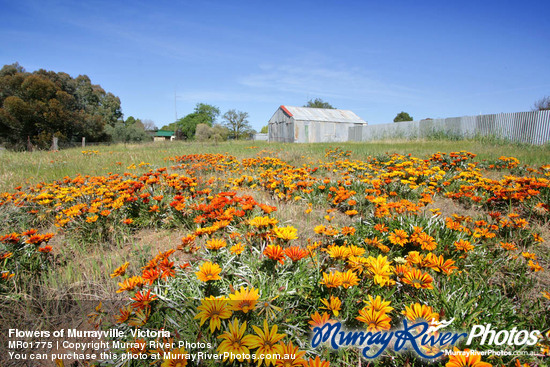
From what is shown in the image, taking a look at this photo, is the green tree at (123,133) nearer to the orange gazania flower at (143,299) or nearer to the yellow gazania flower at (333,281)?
the orange gazania flower at (143,299)

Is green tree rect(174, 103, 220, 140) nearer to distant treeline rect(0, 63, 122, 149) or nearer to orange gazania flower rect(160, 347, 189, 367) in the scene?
distant treeline rect(0, 63, 122, 149)

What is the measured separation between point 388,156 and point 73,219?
6.22m

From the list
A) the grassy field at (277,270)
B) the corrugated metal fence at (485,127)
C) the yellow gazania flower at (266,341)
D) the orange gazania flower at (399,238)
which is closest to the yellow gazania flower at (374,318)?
the grassy field at (277,270)

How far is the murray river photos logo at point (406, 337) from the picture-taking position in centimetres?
98

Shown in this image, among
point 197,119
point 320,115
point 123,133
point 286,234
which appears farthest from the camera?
point 197,119

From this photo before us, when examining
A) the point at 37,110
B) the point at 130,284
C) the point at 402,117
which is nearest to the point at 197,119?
the point at 37,110

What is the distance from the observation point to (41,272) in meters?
1.86

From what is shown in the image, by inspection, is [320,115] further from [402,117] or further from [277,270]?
[402,117]

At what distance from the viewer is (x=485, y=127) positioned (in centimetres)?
1421

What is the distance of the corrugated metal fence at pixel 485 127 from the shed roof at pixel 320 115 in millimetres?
5840

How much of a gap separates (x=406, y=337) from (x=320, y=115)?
27963 millimetres

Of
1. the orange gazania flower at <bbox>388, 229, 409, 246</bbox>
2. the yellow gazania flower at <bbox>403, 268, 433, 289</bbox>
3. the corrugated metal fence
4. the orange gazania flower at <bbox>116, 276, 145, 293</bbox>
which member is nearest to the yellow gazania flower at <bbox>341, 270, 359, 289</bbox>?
the yellow gazania flower at <bbox>403, 268, 433, 289</bbox>

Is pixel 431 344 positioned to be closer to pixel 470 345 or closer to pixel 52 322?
pixel 470 345

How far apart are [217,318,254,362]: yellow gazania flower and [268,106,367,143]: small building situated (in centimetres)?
2537
